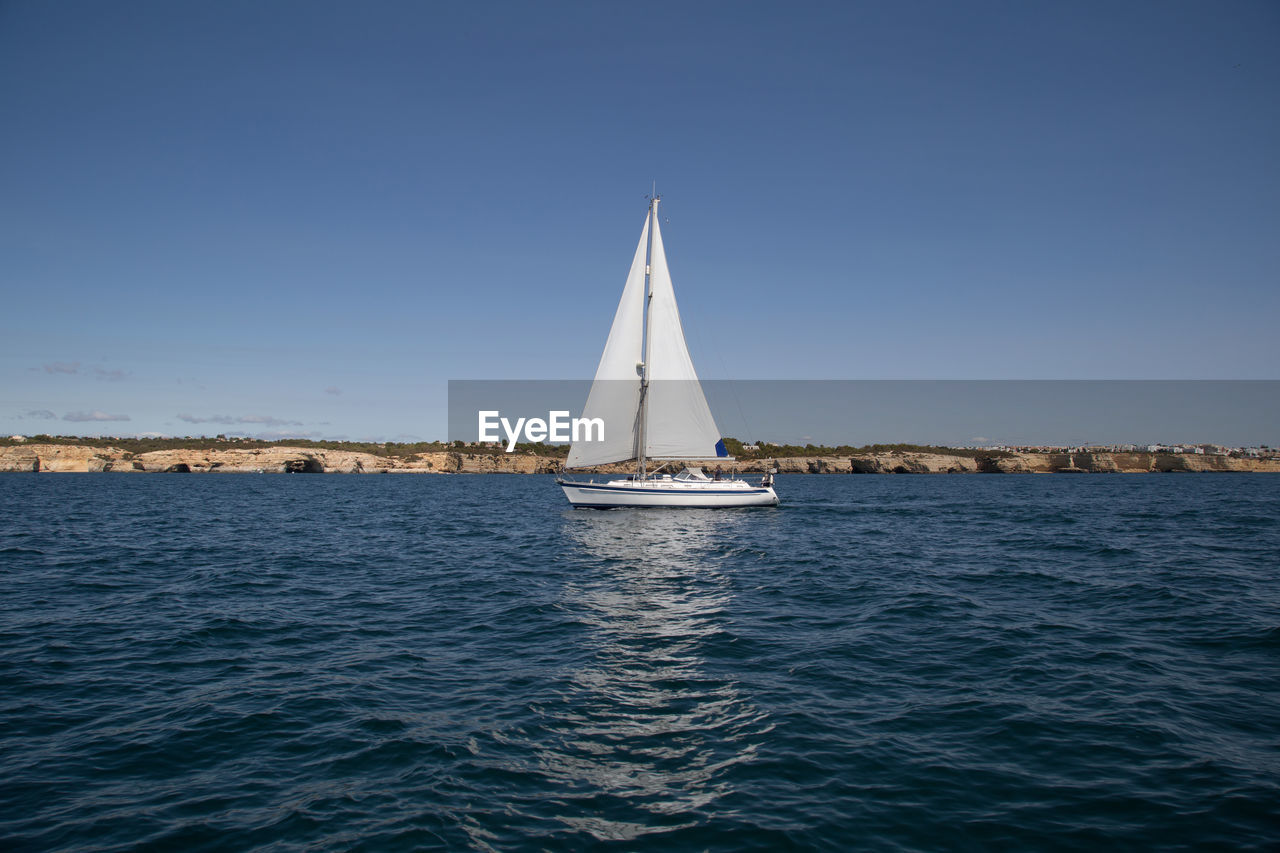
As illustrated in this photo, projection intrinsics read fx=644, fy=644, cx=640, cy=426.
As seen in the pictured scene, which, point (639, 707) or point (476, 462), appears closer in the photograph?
point (639, 707)

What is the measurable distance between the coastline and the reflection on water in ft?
412

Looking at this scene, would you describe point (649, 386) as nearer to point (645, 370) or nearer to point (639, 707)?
point (645, 370)

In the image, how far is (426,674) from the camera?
1060 cm

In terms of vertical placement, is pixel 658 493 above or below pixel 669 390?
below

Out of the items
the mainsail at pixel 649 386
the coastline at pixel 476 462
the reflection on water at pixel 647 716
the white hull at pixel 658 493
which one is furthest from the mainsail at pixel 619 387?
the coastline at pixel 476 462

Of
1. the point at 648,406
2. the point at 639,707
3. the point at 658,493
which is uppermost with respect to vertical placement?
the point at 648,406

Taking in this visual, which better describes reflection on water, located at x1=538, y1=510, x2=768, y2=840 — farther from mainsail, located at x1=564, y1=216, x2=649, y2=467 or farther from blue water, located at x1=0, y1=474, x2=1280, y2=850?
mainsail, located at x1=564, y1=216, x2=649, y2=467

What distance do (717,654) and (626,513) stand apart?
3037 cm

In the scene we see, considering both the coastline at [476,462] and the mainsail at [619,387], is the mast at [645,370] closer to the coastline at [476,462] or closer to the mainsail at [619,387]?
the mainsail at [619,387]

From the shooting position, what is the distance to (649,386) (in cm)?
4188

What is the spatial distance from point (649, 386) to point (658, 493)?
6.96m

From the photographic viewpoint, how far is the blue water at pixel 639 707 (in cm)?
628

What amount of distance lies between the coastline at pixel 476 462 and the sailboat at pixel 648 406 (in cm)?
9880

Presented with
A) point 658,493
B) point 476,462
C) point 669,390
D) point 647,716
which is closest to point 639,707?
point 647,716
